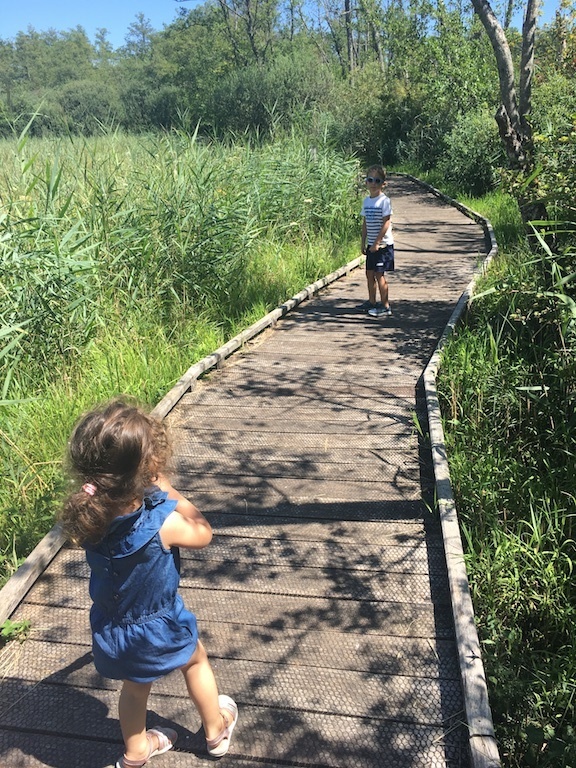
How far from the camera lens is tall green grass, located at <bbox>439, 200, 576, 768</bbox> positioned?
2420mm

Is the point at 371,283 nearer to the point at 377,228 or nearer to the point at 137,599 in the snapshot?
the point at 377,228

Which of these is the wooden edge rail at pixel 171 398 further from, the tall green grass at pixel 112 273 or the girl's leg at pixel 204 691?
the girl's leg at pixel 204 691

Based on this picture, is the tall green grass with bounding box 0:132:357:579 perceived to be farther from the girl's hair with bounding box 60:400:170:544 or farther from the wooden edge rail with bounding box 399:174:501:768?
the wooden edge rail with bounding box 399:174:501:768

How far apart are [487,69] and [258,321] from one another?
55.7 ft

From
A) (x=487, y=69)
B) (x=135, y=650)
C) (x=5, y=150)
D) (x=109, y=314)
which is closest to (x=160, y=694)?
(x=135, y=650)

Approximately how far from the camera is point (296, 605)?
111 inches

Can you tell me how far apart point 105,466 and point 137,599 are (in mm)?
450

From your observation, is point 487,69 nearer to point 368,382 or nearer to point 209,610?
point 368,382

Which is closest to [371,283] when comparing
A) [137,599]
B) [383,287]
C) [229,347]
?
[383,287]

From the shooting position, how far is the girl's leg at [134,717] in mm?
1962

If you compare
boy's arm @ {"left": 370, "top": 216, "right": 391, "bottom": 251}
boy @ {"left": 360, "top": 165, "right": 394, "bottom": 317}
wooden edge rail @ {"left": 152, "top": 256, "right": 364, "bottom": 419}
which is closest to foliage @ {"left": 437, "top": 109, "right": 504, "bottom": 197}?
wooden edge rail @ {"left": 152, "top": 256, "right": 364, "bottom": 419}

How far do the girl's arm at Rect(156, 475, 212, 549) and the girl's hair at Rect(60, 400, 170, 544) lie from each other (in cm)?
15

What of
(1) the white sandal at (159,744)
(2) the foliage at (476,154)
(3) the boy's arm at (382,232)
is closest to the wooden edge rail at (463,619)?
(1) the white sandal at (159,744)

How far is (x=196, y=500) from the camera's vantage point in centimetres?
363
